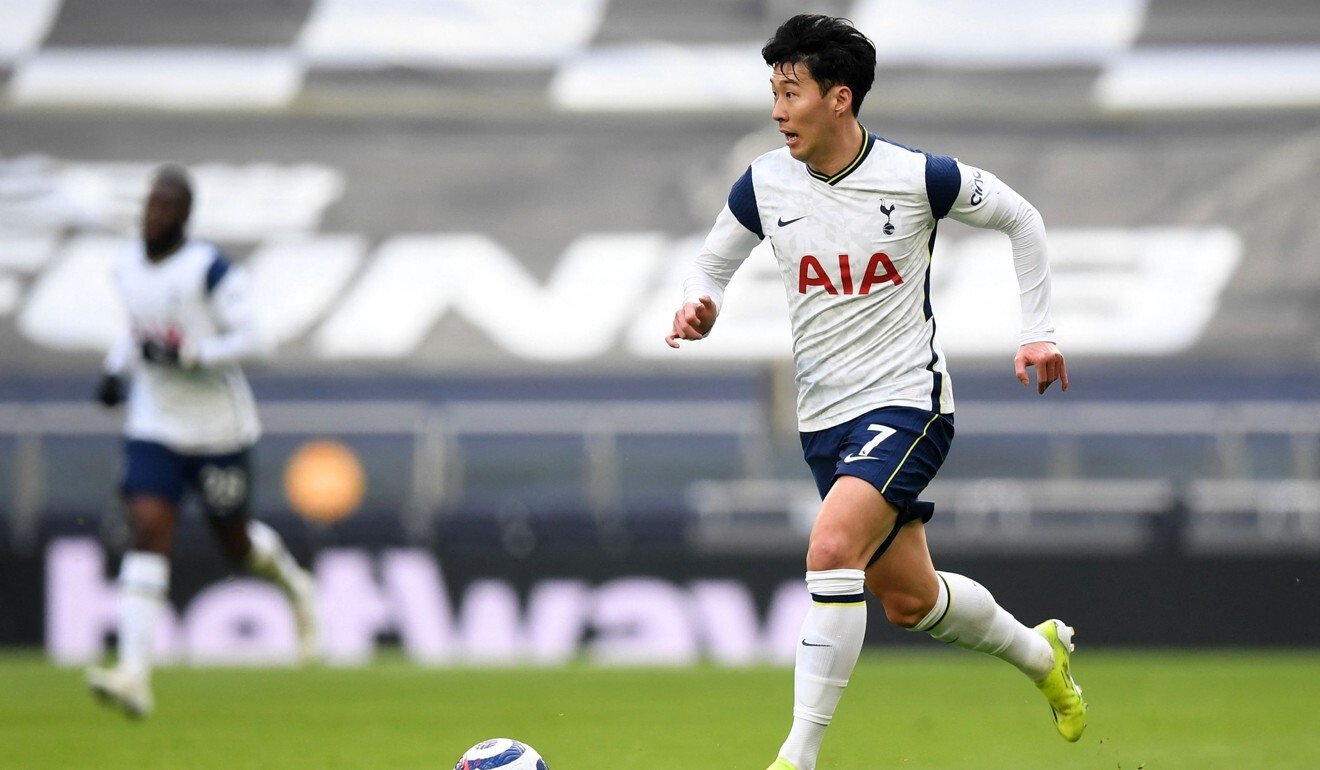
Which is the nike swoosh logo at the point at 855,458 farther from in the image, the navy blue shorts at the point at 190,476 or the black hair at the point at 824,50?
the navy blue shorts at the point at 190,476

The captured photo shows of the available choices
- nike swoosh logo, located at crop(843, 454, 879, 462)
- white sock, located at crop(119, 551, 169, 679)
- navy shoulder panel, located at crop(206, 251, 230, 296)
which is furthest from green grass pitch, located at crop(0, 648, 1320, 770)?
navy shoulder panel, located at crop(206, 251, 230, 296)

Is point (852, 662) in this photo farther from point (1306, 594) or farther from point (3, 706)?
point (1306, 594)

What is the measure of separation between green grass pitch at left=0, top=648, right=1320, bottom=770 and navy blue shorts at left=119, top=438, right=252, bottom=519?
3.40ft

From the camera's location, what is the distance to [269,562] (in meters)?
10.6

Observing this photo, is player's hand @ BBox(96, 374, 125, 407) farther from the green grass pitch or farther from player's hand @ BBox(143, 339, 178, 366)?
the green grass pitch

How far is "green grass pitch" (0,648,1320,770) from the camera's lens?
7262mm

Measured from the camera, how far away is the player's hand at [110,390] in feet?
31.9

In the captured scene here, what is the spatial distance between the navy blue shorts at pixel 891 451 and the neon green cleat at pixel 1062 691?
0.90 metres

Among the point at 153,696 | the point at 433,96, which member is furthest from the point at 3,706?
the point at 433,96

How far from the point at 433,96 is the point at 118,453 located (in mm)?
3810

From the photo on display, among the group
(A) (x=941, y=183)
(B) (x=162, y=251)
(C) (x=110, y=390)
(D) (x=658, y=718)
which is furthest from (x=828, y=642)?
(C) (x=110, y=390)

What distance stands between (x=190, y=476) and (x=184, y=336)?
0.69m

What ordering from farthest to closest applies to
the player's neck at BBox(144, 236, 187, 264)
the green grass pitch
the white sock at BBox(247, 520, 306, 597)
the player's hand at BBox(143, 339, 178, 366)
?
the white sock at BBox(247, 520, 306, 597)
the player's neck at BBox(144, 236, 187, 264)
the player's hand at BBox(143, 339, 178, 366)
the green grass pitch

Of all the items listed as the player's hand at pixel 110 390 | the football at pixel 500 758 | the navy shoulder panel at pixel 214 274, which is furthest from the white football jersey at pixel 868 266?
the player's hand at pixel 110 390
